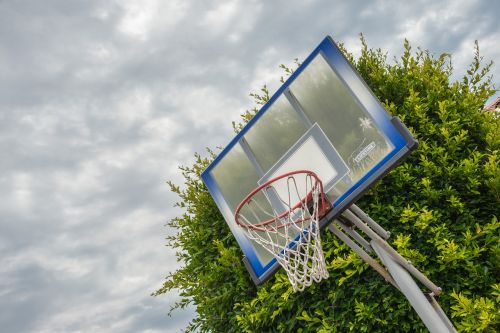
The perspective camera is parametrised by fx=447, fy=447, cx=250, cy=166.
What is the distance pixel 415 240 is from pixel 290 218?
179cm

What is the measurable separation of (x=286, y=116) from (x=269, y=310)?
8.49ft

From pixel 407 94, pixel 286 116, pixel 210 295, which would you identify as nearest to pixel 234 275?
pixel 210 295

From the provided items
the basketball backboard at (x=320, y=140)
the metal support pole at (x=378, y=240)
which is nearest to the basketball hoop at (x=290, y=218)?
the basketball backboard at (x=320, y=140)

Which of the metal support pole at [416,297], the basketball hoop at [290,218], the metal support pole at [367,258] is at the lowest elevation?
the metal support pole at [416,297]

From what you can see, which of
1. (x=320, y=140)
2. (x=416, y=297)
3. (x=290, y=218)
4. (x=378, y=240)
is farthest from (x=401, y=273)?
(x=320, y=140)

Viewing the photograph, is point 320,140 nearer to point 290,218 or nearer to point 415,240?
point 290,218

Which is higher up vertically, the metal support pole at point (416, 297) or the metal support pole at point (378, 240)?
the metal support pole at point (378, 240)

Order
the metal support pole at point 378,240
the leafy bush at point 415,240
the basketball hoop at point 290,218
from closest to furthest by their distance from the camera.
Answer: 1. the metal support pole at point 378,240
2. the basketball hoop at point 290,218
3. the leafy bush at point 415,240

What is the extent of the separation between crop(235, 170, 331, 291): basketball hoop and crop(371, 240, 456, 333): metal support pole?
61 cm

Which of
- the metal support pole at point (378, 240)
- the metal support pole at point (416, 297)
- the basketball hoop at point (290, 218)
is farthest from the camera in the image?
the basketball hoop at point (290, 218)

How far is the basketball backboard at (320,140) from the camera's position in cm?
430

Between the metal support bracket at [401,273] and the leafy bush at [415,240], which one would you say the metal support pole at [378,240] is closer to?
the metal support bracket at [401,273]

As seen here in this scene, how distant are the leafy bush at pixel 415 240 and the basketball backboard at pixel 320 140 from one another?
1085mm

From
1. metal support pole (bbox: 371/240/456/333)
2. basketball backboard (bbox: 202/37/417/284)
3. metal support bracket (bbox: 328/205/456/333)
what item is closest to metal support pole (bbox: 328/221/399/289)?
metal support bracket (bbox: 328/205/456/333)
